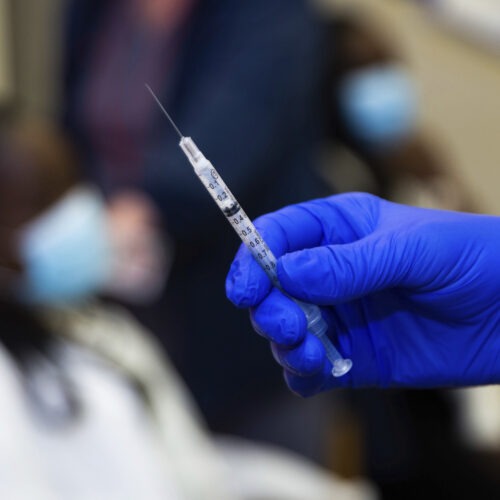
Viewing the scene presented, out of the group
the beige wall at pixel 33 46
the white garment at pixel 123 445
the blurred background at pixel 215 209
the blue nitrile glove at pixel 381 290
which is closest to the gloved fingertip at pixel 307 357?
the blue nitrile glove at pixel 381 290

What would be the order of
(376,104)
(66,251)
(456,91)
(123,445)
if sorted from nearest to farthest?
1. (123,445)
2. (66,251)
3. (376,104)
4. (456,91)

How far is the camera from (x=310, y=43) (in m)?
1.53

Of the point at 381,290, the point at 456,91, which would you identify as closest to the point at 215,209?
the point at 381,290

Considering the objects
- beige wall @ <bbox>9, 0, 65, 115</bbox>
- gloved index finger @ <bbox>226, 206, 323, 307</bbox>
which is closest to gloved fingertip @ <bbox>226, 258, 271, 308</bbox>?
gloved index finger @ <bbox>226, 206, 323, 307</bbox>

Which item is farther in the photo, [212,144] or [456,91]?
[456,91]

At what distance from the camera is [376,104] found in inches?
72.7

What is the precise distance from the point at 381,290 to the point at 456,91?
198cm

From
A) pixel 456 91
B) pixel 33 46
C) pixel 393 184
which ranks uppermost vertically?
pixel 33 46

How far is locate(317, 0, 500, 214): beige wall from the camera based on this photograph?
245 centimetres

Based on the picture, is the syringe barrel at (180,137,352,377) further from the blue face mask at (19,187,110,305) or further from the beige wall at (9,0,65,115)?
the beige wall at (9,0,65,115)

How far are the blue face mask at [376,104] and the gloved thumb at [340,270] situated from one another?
122 centimetres

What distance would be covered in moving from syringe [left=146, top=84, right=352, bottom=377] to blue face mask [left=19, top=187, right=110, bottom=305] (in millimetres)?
732

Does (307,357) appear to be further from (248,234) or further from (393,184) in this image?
(393,184)

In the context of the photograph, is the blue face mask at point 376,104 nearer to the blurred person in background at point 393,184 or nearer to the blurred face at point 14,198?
the blurred person in background at point 393,184
